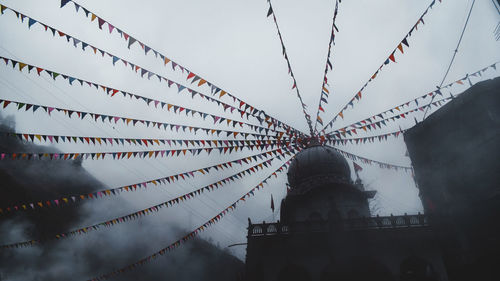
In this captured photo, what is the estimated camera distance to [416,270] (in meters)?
14.6

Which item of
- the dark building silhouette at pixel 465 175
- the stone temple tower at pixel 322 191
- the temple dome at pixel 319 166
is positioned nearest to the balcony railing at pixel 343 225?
the stone temple tower at pixel 322 191

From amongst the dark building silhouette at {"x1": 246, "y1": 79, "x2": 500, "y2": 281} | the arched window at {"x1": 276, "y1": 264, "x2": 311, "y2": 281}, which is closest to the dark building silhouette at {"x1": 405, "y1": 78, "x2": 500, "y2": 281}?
the dark building silhouette at {"x1": 246, "y1": 79, "x2": 500, "y2": 281}

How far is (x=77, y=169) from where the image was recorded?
31891 millimetres

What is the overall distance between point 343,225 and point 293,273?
13.4 feet

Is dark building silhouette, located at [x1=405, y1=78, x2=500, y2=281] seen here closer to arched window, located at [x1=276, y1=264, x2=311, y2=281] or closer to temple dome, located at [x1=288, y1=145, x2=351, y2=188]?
arched window, located at [x1=276, y1=264, x2=311, y2=281]

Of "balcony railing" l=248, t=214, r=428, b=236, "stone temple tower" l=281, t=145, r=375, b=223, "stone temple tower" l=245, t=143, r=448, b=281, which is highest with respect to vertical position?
"stone temple tower" l=281, t=145, r=375, b=223

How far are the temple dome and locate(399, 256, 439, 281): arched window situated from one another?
8285 mm

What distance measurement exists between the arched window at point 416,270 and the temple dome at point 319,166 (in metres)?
8.28

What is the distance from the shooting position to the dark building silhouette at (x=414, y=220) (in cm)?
893

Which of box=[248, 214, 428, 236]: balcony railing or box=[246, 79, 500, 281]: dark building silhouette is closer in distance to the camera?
box=[246, 79, 500, 281]: dark building silhouette

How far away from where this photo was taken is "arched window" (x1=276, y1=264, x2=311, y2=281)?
15078mm

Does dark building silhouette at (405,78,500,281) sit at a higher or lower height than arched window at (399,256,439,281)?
higher

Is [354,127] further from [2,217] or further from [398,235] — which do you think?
[2,217]

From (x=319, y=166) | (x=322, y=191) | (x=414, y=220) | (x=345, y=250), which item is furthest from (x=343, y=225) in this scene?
(x=319, y=166)
